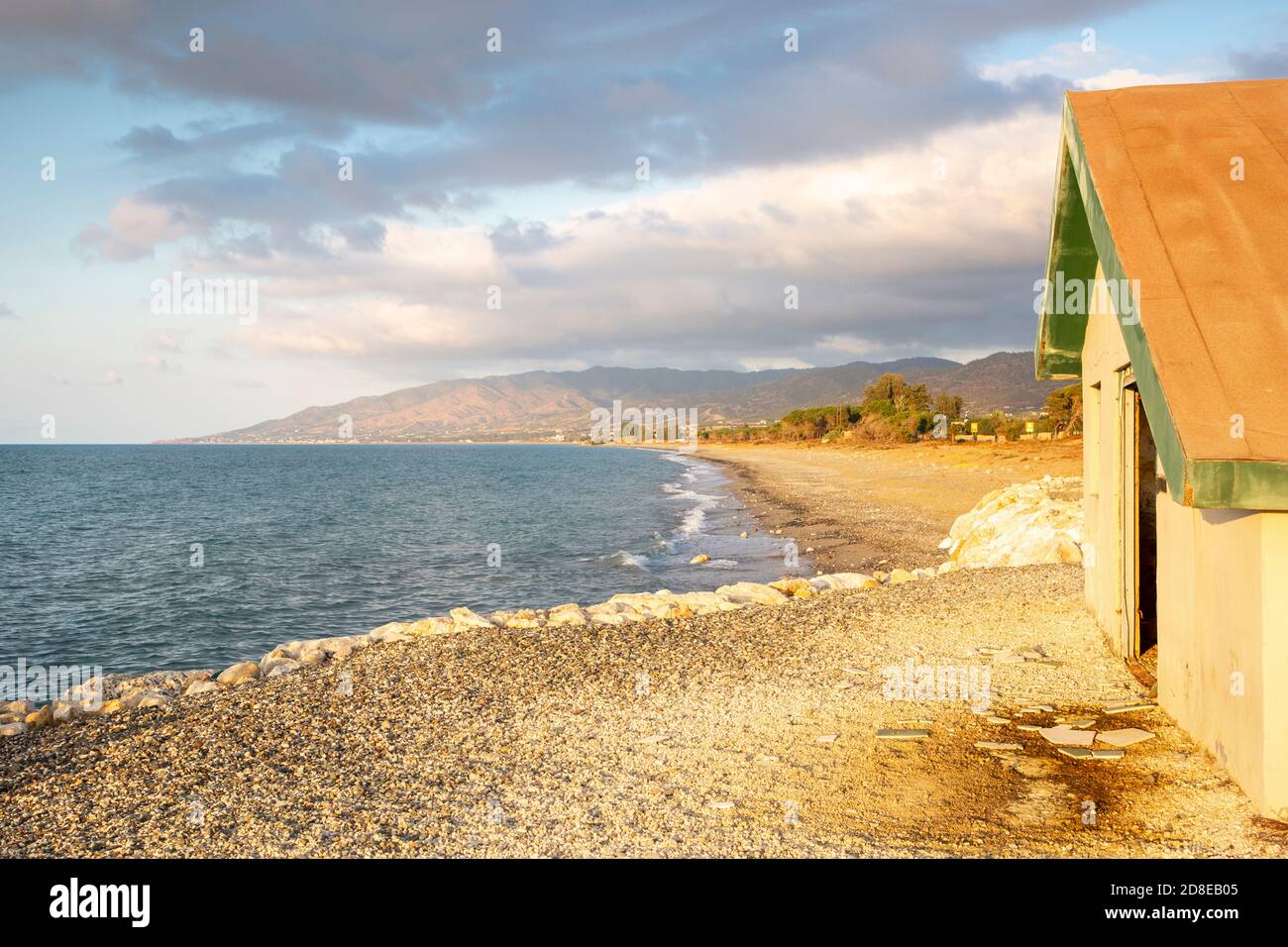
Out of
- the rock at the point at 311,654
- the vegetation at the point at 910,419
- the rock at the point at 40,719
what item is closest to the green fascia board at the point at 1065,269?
the rock at the point at 311,654

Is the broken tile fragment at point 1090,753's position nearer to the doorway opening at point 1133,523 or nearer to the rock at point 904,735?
the rock at point 904,735

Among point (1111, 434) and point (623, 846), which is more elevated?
point (1111, 434)

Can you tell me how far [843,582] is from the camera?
16.5 metres

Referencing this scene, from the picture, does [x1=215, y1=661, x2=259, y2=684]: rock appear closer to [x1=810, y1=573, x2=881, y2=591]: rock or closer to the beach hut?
[x1=810, y1=573, x2=881, y2=591]: rock

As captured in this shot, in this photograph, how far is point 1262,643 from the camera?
496cm

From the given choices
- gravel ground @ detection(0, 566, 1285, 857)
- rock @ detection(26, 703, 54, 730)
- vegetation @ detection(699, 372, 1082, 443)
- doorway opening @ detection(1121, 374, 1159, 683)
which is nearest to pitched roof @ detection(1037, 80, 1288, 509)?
gravel ground @ detection(0, 566, 1285, 857)

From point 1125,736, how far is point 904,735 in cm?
176

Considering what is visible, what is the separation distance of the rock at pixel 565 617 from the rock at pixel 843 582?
4986mm

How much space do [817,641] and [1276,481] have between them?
23.7ft

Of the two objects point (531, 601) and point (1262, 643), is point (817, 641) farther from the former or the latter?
point (531, 601)

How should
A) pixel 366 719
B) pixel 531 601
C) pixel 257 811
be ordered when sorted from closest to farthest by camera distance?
pixel 257 811 → pixel 366 719 → pixel 531 601

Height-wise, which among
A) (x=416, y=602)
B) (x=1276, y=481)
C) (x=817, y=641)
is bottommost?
Answer: (x=416, y=602)

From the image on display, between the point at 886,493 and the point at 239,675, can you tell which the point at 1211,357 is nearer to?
the point at 239,675

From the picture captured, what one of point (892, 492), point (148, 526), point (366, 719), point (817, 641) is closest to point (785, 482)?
point (892, 492)
